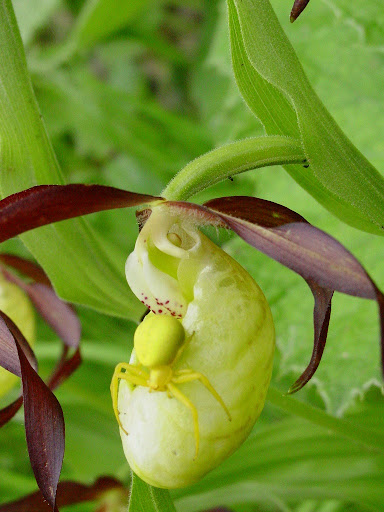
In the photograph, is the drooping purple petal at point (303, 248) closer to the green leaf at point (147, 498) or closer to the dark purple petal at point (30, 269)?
the green leaf at point (147, 498)

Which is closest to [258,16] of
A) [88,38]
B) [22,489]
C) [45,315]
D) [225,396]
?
[225,396]

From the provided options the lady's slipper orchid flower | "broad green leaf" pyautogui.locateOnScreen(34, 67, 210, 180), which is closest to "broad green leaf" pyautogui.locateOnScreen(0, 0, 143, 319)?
the lady's slipper orchid flower

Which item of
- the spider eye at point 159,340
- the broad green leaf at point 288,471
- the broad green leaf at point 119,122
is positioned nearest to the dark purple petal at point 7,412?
the spider eye at point 159,340

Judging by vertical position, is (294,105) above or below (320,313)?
above

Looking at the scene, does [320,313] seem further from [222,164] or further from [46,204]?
[46,204]

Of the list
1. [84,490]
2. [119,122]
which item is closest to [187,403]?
[84,490]

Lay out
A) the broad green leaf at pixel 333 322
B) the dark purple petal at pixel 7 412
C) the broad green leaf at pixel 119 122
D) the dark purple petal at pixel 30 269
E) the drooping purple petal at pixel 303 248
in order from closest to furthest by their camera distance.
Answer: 1. the drooping purple petal at pixel 303 248
2. the dark purple petal at pixel 7 412
3. the broad green leaf at pixel 333 322
4. the dark purple petal at pixel 30 269
5. the broad green leaf at pixel 119 122

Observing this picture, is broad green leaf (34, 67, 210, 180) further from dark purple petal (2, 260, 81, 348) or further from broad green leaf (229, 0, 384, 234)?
broad green leaf (229, 0, 384, 234)
